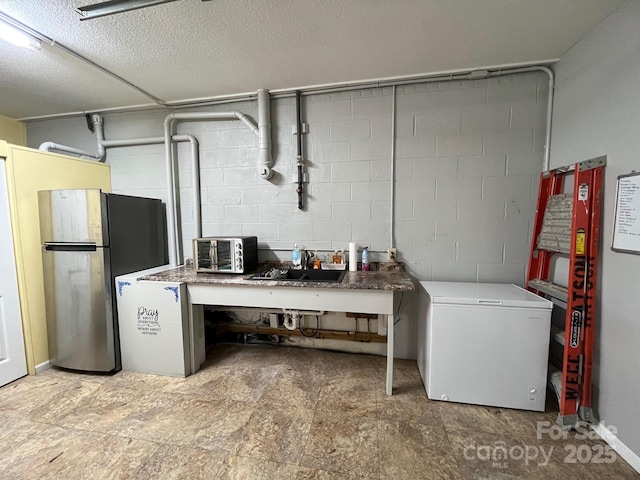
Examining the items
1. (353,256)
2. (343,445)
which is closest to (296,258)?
(353,256)

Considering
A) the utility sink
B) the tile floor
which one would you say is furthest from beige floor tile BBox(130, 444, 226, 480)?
the utility sink

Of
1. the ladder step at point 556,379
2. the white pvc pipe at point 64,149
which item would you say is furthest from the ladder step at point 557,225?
the white pvc pipe at point 64,149

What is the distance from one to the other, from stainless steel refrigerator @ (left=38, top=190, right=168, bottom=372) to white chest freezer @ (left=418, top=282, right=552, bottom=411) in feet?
8.84

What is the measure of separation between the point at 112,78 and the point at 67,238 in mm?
1445

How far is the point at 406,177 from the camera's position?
→ 2371 millimetres

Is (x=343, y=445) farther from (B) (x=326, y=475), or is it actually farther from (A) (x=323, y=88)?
(A) (x=323, y=88)

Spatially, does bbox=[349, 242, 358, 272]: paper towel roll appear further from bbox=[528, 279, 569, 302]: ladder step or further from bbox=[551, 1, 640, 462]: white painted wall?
bbox=[551, 1, 640, 462]: white painted wall

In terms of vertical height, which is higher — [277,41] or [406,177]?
[277,41]

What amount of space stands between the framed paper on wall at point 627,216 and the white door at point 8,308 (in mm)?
4382

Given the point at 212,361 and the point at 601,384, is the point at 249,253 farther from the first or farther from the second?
the point at 601,384

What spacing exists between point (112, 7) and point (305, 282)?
202 cm

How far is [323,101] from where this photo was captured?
96.8 inches

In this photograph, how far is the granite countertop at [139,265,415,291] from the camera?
1888mm

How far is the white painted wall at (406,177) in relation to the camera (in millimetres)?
2203
